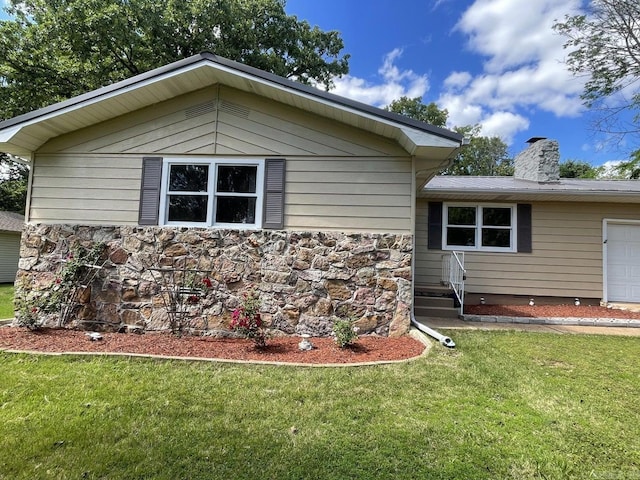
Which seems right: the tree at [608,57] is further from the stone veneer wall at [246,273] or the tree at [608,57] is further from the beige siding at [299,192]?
the stone veneer wall at [246,273]

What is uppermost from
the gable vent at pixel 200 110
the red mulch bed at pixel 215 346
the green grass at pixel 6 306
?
the gable vent at pixel 200 110

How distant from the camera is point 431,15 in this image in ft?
49.0

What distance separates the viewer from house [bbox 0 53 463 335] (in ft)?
17.9

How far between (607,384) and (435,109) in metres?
25.6

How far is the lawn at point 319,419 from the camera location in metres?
2.21

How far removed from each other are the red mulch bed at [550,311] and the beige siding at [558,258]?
0.41 m

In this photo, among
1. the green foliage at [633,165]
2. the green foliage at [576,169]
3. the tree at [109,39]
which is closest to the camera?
the tree at [109,39]

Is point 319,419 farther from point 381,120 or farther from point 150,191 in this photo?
point 150,191

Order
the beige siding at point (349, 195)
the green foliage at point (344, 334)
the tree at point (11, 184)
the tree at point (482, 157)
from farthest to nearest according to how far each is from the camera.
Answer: the tree at point (482, 157), the tree at point (11, 184), the beige siding at point (349, 195), the green foliage at point (344, 334)

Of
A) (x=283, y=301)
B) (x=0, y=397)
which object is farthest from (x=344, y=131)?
(x=0, y=397)

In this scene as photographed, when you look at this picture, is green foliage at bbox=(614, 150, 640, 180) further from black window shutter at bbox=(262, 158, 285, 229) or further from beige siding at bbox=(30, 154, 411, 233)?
black window shutter at bbox=(262, 158, 285, 229)

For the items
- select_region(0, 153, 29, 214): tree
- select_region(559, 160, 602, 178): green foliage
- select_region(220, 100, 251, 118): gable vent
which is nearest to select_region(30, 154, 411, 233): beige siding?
select_region(220, 100, 251, 118): gable vent

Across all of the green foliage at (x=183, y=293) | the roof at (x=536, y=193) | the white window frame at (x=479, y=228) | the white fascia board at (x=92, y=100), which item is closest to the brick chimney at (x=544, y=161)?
the roof at (x=536, y=193)

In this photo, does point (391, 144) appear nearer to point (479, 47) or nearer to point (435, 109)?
point (479, 47)
